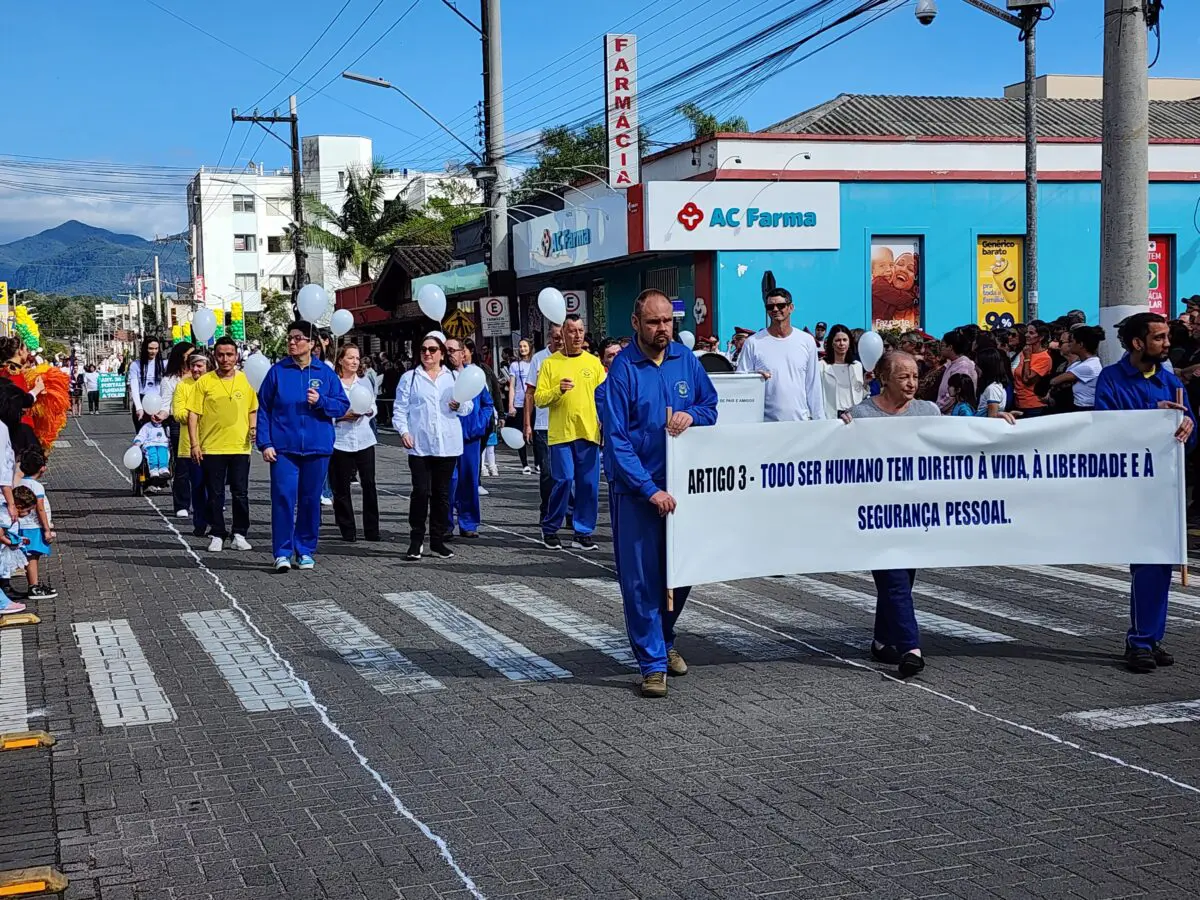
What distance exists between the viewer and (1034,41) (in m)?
20.4

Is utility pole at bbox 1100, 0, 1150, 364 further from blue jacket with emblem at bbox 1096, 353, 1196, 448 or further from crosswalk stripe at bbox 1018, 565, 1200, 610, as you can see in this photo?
blue jacket with emblem at bbox 1096, 353, 1196, 448

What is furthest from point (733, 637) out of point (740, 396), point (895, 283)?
point (895, 283)

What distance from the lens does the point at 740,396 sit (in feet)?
37.4

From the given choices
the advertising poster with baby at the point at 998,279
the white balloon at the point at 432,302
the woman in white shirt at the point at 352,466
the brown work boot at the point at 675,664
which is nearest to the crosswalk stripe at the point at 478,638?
the brown work boot at the point at 675,664

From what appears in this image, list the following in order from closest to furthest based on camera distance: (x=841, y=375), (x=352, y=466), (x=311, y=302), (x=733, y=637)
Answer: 1. (x=733, y=637)
2. (x=352, y=466)
3. (x=841, y=375)
4. (x=311, y=302)

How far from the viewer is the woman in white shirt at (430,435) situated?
12.3 metres

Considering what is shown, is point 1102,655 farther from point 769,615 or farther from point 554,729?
point 554,729

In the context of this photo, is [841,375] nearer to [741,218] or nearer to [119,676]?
[119,676]

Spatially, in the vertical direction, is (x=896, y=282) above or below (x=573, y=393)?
above

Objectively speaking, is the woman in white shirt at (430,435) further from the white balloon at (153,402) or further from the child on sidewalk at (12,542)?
the white balloon at (153,402)

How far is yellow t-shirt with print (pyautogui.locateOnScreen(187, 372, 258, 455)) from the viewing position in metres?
13.2

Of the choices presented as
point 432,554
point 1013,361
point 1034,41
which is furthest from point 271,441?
point 1034,41

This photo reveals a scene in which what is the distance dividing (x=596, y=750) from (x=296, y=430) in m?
6.15

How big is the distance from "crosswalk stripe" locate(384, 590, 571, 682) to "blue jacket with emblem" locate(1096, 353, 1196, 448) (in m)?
3.36
